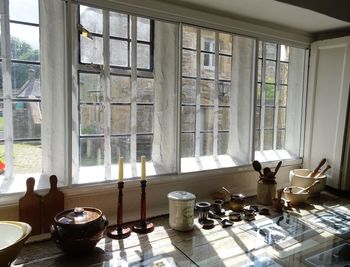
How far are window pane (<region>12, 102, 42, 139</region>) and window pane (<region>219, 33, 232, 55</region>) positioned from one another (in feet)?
4.33

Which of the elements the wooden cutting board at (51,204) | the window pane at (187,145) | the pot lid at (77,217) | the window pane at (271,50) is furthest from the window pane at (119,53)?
the window pane at (271,50)

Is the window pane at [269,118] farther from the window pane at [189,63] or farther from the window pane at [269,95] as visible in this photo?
the window pane at [189,63]

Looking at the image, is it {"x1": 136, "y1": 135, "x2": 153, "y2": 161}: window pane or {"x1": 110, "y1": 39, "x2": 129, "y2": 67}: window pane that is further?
{"x1": 136, "y1": 135, "x2": 153, "y2": 161}: window pane

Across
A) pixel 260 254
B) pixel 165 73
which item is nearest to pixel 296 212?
pixel 260 254

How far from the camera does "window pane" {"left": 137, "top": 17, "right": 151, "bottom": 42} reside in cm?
180

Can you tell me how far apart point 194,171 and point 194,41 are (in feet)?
2.89

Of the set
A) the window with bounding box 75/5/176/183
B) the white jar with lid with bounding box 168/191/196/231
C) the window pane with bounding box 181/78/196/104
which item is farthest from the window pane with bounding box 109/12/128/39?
the white jar with lid with bounding box 168/191/196/231

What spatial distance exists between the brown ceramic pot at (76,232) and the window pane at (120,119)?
0.61 m

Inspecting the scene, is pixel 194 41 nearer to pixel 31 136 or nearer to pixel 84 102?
pixel 84 102

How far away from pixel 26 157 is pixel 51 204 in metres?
0.28

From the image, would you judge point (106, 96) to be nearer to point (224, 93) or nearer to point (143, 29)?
point (143, 29)

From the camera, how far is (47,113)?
1524 mm

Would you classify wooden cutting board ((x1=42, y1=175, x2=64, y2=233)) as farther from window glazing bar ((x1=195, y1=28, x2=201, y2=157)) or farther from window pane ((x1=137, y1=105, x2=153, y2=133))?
Answer: window glazing bar ((x1=195, y1=28, x2=201, y2=157))

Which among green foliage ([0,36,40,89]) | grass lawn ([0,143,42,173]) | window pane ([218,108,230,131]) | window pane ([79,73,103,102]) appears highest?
green foliage ([0,36,40,89])
